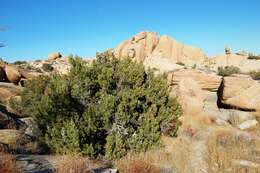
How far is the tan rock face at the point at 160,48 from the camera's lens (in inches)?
2308

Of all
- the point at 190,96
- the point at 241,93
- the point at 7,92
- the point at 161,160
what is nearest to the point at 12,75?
the point at 7,92

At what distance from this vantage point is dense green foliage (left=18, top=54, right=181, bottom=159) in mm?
8047

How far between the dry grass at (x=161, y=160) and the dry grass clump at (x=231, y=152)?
63cm

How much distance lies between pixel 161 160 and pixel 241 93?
28.2 feet

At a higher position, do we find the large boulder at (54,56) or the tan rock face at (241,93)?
the large boulder at (54,56)

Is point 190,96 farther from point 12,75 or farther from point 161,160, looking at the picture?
point 12,75

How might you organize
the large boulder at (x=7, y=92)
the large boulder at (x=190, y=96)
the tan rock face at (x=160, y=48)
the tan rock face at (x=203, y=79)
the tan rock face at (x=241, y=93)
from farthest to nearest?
the tan rock face at (x=160, y=48) → the large boulder at (x=7, y=92) → the tan rock face at (x=203, y=79) → the large boulder at (x=190, y=96) → the tan rock face at (x=241, y=93)

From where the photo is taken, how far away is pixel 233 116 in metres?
14.1

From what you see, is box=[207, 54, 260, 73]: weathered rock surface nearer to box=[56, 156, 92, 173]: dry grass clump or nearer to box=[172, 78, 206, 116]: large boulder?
box=[172, 78, 206, 116]: large boulder

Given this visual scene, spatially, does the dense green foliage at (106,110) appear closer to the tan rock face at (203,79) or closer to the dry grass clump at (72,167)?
the dry grass clump at (72,167)

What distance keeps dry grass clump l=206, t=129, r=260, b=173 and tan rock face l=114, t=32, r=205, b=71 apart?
4721 cm

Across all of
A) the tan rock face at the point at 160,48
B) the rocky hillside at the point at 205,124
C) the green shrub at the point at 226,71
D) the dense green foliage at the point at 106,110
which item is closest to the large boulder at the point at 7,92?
the rocky hillside at the point at 205,124

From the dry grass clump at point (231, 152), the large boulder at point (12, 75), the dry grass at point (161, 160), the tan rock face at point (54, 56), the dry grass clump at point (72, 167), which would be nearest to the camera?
the dry grass clump at point (72, 167)

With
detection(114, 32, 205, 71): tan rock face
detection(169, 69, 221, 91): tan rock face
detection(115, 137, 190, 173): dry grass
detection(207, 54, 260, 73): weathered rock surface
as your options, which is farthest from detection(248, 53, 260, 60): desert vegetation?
detection(115, 137, 190, 173): dry grass
